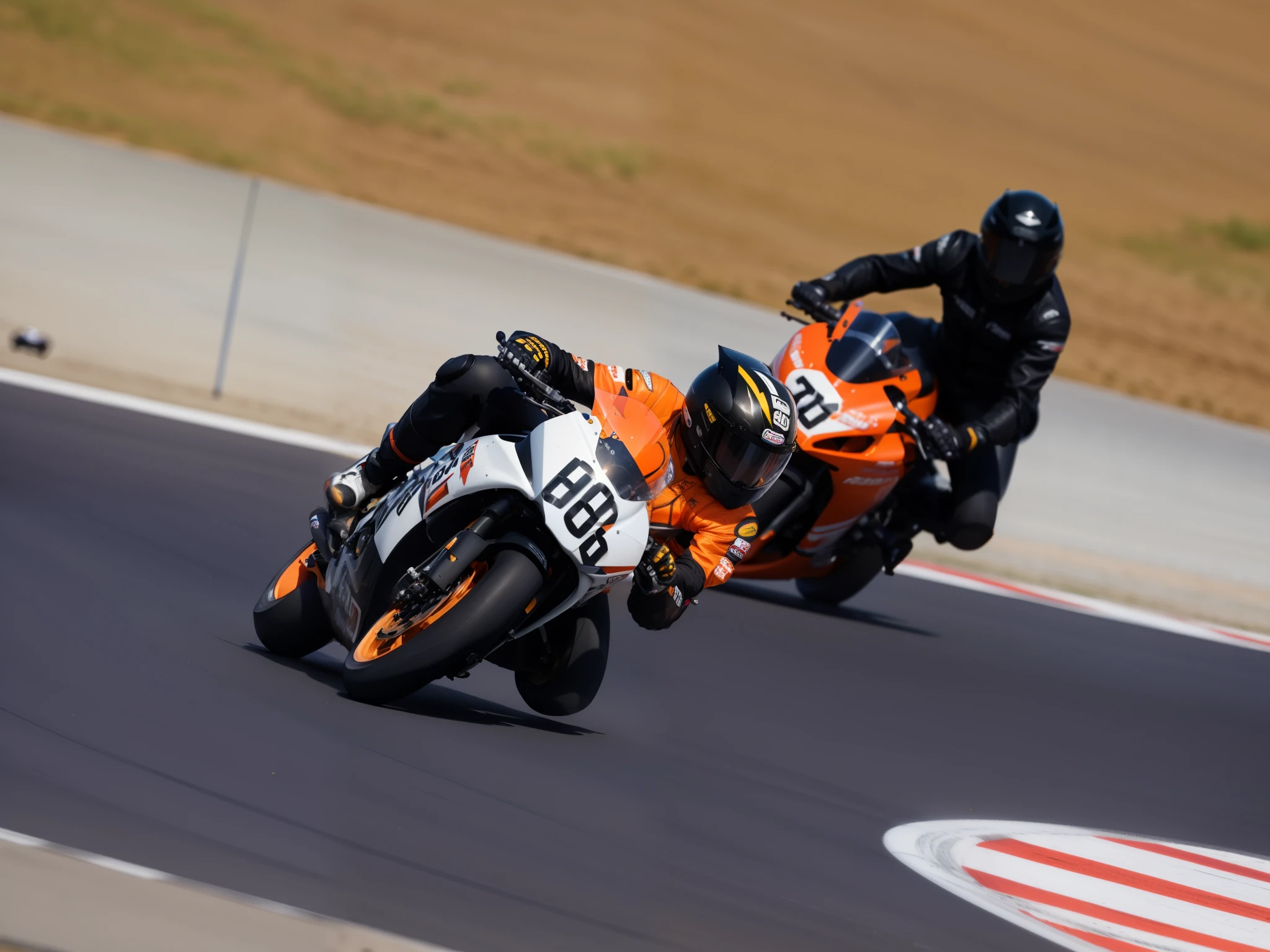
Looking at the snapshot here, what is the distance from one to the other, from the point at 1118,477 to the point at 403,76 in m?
17.5

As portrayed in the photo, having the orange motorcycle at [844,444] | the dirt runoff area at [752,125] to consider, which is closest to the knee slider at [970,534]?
the orange motorcycle at [844,444]

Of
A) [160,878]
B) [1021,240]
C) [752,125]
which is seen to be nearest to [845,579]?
[1021,240]

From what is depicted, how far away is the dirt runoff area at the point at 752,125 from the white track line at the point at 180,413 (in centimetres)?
998

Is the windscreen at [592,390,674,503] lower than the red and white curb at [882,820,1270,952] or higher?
higher

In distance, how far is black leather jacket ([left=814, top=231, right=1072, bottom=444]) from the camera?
8391mm

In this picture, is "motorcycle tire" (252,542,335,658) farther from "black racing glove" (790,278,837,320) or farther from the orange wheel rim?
"black racing glove" (790,278,837,320)

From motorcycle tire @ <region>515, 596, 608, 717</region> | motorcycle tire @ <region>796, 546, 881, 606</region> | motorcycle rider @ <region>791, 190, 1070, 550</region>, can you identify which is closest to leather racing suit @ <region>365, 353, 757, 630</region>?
motorcycle tire @ <region>515, 596, 608, 717</region>

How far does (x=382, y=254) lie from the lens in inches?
447

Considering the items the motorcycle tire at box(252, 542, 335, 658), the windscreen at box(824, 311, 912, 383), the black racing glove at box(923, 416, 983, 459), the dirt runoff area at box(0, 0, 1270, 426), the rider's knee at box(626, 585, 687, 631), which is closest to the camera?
the rider's knee at box(626, 585, 687, 631)

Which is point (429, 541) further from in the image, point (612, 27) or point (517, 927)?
point (612, 27)

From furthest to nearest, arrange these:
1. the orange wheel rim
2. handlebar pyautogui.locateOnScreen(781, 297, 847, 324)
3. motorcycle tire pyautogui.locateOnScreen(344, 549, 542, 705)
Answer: handlebar pyautogui.locateOnScreen(781, 297, 847, 324) → the orange wheel rim → motorcycle tire pyautogui.locateOnScreen(344, 549, 542, 705)

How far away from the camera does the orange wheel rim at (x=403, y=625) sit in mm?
4512

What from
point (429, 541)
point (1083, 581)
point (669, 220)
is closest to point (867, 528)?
point (1083, 581)

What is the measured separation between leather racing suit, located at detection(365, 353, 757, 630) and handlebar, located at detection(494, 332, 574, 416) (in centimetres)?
17
